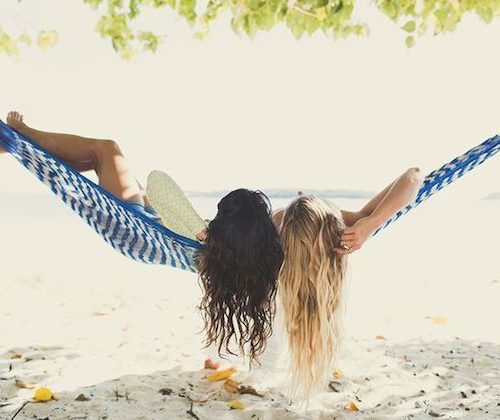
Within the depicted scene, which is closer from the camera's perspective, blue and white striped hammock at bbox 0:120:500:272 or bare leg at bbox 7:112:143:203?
blue and white striped hammock at bbox 0:120:500:272

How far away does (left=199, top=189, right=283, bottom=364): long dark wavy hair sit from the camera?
78.0 inches

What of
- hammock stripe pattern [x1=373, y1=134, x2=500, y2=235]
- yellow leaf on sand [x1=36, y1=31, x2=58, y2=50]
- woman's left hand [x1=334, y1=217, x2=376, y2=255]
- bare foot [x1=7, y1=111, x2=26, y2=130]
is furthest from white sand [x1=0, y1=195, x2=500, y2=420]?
yellow leaf on sand [x1=36, y1=31, x2=58, y2=50]

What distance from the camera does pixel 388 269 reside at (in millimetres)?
7184

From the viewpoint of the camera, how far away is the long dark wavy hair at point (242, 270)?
198 cm

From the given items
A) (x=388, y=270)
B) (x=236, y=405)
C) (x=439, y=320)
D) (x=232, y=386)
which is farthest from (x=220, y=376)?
(x=388, y=270)

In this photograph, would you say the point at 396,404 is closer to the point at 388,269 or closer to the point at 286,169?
the point at 388,269

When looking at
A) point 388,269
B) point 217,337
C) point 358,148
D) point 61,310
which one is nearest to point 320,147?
point 358,148

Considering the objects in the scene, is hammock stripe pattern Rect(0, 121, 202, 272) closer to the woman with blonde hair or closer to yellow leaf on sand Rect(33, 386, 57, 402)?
the woman with blonde hair

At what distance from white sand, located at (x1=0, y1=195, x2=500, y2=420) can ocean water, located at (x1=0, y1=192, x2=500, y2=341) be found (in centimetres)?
2

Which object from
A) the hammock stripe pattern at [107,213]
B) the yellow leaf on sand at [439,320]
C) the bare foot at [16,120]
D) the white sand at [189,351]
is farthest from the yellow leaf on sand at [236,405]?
the yellow leaf on sand at [439,320]

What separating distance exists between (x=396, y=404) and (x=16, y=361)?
5.42ft

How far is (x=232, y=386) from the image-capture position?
2.53m

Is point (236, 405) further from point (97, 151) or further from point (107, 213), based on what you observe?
point (97, 151)

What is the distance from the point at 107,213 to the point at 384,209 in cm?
97
